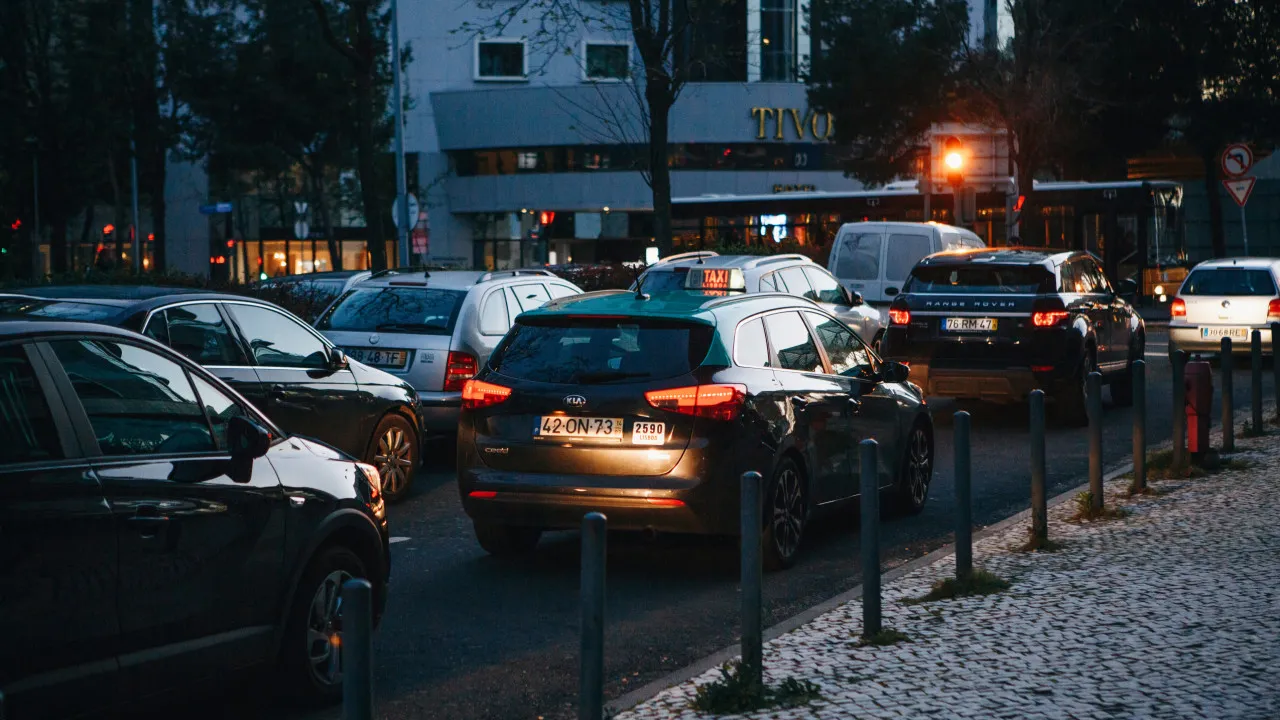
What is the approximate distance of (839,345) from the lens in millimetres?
10711

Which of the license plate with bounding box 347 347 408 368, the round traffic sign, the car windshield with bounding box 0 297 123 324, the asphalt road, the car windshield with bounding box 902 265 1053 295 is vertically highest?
the round traffic sign

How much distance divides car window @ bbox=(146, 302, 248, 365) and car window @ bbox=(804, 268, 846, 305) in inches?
414

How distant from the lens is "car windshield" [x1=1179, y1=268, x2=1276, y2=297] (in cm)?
2405

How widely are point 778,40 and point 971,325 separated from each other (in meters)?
50.6

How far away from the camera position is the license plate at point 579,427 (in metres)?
8.84

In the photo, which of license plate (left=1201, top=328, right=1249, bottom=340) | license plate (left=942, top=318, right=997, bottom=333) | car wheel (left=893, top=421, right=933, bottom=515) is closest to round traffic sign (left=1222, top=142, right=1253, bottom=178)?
license plate (left=1201, top=328, right=1249, bottom=340)

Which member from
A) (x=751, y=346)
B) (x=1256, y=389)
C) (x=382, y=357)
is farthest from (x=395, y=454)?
(x=1256, y=389)

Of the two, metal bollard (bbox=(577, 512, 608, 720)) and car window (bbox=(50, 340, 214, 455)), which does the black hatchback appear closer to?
car window (bbox=(50, 340, 214, 455))

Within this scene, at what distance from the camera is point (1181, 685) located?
19.7 feet

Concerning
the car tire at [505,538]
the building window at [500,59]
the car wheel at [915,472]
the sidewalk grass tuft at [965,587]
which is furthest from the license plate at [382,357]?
the building window at [500,59]

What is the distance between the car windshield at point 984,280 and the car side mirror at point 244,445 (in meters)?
12.0

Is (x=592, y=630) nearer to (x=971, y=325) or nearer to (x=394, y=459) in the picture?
(x=394, y=459)

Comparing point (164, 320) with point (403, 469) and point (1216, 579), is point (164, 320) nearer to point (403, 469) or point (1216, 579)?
point (403, 469)

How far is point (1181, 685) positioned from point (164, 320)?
21.9ft
